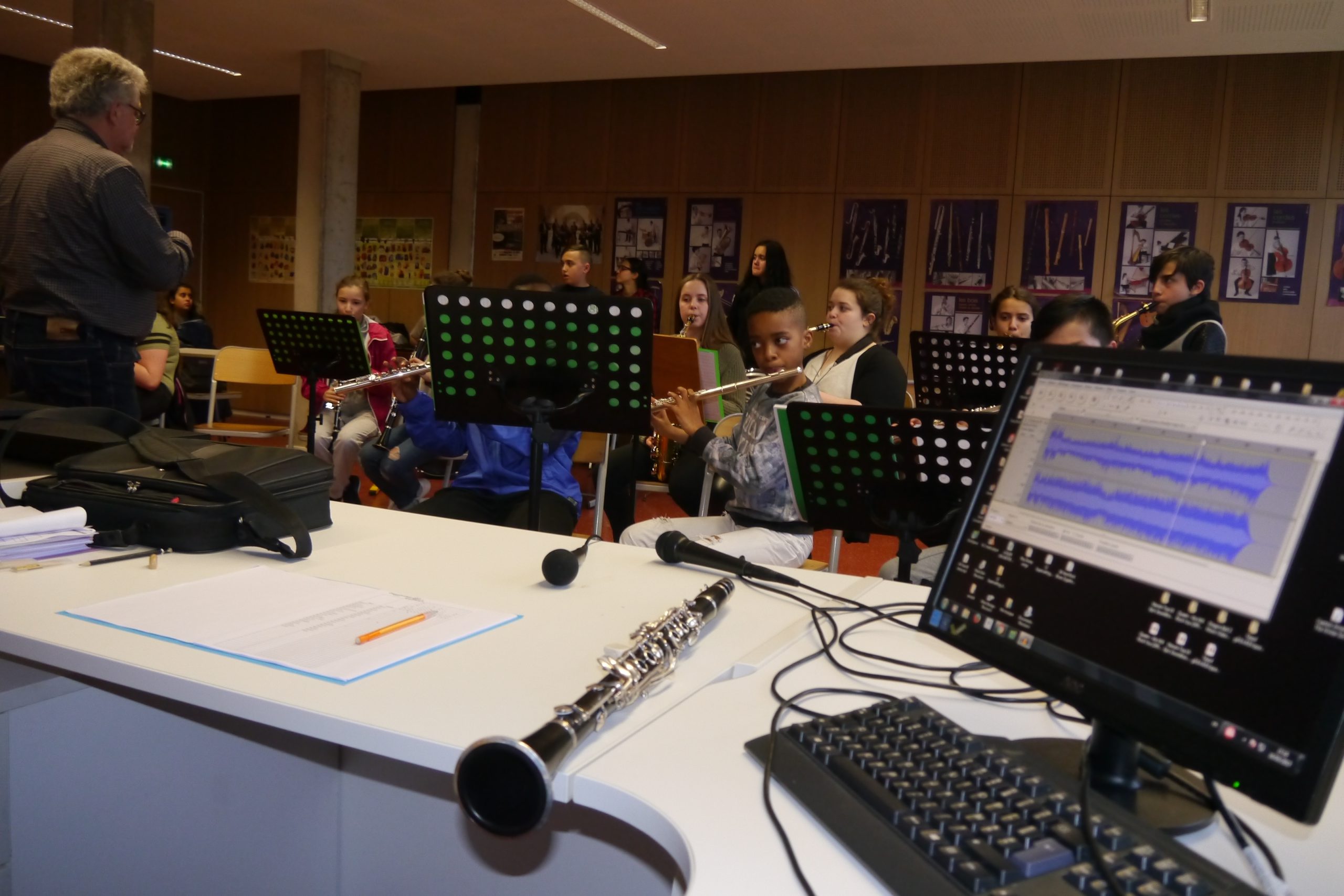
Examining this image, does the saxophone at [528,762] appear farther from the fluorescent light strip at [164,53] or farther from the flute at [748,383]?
the fluorescent light strip at [164,53]

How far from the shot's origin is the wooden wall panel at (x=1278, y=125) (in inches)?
246

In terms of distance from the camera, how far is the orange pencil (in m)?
1.11

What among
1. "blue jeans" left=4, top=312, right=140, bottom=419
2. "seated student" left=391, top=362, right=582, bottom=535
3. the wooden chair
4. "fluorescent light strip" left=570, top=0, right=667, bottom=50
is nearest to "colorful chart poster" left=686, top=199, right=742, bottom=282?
"fluorescent light strip" left=570, top=0, right=667, bottom=50

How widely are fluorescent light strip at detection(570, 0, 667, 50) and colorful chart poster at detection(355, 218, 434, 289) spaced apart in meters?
3.02

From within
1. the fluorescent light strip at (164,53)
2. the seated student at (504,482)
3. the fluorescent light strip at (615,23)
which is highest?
the fluorescent light strip at (164,53)

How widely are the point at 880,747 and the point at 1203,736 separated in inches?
9.2

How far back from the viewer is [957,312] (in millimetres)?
7203

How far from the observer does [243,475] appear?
1.52m

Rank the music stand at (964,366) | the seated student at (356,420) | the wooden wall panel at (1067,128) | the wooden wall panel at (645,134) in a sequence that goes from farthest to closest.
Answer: the wooden wall panel at (645,134) → the wooden wall panel at (1067,128) → the seated student at (356,420) → the music stand at (964,366)

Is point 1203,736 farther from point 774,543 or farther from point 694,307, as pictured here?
point 694,307

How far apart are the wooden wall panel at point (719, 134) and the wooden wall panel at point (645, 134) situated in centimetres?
5

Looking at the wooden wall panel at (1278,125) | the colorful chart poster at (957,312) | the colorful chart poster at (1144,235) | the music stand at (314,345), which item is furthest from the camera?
the colorful chart poster at (957,312)

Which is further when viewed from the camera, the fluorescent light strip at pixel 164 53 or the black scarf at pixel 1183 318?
the fluorescent light strip at pixel 164 53

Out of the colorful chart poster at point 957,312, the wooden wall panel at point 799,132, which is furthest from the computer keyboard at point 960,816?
the wooden wall panel at point 799,132
